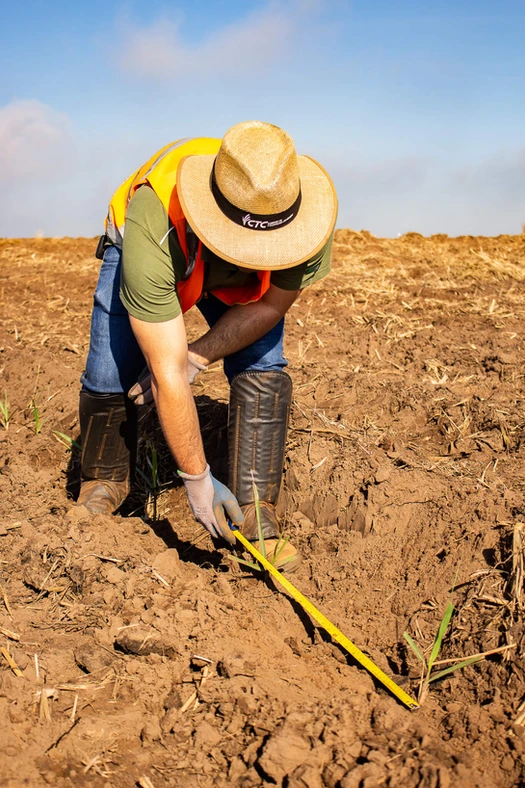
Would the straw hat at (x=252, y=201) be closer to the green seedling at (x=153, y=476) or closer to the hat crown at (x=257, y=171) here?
the hat crown at (x=257, y=171)

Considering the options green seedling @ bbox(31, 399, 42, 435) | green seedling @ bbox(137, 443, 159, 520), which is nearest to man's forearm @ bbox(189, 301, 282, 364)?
green seedling @ bbox(137, 443, 159, 520)

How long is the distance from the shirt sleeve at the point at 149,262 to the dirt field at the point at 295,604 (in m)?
0.92

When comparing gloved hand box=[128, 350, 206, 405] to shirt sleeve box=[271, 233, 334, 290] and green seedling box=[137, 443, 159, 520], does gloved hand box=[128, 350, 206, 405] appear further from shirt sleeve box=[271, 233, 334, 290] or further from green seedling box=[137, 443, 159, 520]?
green seedling box=[137, 443, 159, 520]

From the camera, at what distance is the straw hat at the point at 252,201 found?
2.12m

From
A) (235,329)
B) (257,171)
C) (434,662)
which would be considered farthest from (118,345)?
(434,662)

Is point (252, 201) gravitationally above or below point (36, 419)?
above

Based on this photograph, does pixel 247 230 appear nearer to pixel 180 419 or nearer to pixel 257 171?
pixel 257 171

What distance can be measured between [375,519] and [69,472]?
1.65 metres

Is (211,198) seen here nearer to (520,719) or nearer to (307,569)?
(307,569)

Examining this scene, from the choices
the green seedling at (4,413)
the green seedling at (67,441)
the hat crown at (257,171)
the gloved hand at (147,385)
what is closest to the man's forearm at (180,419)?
the gloved hand at (147,385)

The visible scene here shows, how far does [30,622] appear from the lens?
7.69 feet

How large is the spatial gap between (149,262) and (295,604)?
4.25 feet

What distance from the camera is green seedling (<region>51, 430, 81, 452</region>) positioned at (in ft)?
11.9

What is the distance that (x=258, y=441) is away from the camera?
9.75ft
